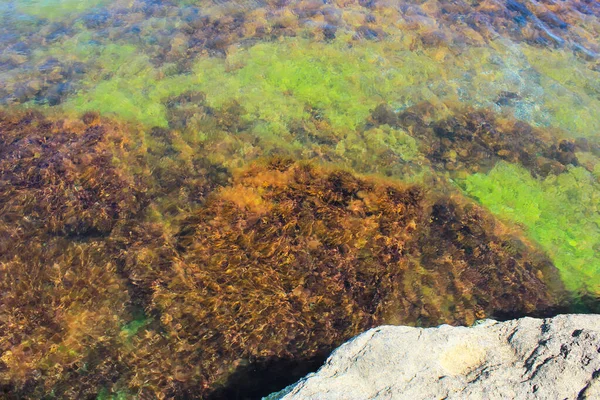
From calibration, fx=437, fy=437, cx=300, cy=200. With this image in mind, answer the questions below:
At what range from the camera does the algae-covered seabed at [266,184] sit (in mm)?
4805

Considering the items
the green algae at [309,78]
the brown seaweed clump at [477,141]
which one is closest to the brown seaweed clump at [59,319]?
the green algae at [309,78]

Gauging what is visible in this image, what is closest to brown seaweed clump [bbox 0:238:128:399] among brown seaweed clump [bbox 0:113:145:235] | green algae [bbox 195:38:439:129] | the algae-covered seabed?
the algae-covered seabed

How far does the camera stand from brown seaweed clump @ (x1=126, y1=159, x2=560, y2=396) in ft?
15.8

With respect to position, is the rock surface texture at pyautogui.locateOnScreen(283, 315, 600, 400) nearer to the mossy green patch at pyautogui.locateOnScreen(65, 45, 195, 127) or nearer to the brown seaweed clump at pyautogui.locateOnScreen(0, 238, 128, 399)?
the brown seaweed clump at pyautogui.locateOnScreen(0, 238, 128, 399)

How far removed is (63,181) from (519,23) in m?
10.1

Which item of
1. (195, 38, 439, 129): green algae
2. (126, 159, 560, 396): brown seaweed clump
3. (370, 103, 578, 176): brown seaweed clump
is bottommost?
(126, 159, 560, 396): brown seaweed clump

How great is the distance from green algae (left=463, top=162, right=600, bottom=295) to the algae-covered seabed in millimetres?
31

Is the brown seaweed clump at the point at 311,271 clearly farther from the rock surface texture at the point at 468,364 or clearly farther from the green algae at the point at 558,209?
the rock surface texture at the point at 468,364

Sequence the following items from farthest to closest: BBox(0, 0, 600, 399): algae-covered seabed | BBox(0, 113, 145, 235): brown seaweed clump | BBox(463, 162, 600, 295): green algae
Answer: BBox(463, 162, 600, 295): green algae, BBox(0, 113, 145, 235): brown seaweed clump, BBox(0, 0, 600, 399): algae-covered seabed

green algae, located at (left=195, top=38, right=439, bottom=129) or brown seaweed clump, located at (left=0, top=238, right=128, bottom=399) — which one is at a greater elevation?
green algae, located at (left=195, top=38, right=439, bottom=129)

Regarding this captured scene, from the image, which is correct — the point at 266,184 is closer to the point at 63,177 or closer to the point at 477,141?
the point at 63,177

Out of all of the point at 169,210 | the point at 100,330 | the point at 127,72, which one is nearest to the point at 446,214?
the point at 169,210

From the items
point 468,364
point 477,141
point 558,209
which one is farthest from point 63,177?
point 558,209

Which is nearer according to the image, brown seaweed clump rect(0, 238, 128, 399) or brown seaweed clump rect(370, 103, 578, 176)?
brown seaweed clump rect(0, 238, 128, 399)
